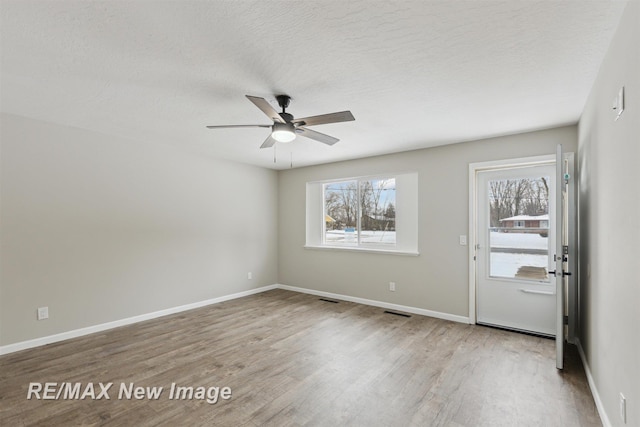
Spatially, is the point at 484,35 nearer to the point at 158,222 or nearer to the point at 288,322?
the point at 288,322

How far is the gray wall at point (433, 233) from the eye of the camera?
392 centimetres

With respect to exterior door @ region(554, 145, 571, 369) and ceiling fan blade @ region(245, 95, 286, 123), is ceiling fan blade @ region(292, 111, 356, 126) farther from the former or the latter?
exterior door @ region(554, 145, 571, 369)

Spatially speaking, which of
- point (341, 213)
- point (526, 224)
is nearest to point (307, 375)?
point (526, 224)

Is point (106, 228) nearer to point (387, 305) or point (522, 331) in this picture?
point (387, 305)

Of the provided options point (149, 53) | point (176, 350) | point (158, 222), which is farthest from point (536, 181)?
point (158, 222)

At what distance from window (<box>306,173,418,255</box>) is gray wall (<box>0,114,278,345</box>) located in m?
1.40

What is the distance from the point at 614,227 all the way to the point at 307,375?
2485 millimetres

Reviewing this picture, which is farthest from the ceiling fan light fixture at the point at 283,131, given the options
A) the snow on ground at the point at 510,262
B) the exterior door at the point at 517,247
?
the snow on ground at the point at 510,262

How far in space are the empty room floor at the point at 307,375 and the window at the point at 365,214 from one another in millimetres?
1403

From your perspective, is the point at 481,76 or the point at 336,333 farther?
the point at 336,333

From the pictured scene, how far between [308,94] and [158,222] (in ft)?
10.1

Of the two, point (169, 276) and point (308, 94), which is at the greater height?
point (308, 94)

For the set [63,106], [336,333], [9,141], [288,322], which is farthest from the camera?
[288,322]

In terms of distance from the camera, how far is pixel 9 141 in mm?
3229
